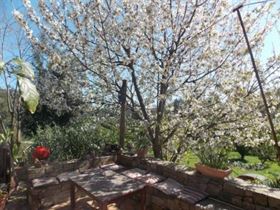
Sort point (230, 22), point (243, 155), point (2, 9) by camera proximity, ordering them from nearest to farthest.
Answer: point (230, 22)
point (2, 9)
point (243, 155)

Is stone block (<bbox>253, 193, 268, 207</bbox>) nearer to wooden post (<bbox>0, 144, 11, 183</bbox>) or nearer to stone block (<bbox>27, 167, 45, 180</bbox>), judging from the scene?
stone block (<bbox>27, 167, 45, 180</bbox>)

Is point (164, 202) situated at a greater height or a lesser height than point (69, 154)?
lesser

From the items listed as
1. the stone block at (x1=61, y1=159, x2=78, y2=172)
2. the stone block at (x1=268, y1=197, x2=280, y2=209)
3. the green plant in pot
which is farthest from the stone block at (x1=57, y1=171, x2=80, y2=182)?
the stone block at (x1=268, y1=197, x2=280, y2=209)

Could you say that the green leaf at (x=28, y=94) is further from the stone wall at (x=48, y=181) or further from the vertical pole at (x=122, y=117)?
the vertical pole at (x=122, y=117)

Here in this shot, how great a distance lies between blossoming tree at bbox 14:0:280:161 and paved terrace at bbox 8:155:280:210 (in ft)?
4.57

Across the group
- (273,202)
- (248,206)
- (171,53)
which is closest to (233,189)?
(248,206)

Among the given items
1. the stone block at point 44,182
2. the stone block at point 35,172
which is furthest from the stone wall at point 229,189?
the stone block at point 35,172

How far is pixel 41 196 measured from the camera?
4.54m

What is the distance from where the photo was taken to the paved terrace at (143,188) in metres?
3.51

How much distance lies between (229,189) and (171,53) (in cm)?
307

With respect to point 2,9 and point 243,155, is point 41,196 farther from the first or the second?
point 243,155

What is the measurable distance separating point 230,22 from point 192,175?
11.4 feet

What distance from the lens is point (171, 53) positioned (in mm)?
5758

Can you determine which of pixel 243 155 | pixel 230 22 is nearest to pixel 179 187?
pixel 230 22
